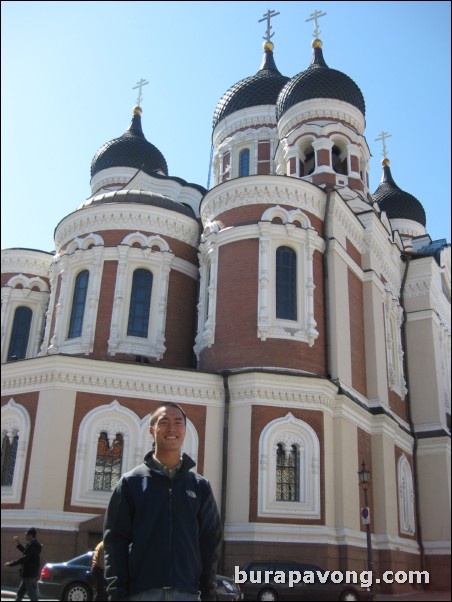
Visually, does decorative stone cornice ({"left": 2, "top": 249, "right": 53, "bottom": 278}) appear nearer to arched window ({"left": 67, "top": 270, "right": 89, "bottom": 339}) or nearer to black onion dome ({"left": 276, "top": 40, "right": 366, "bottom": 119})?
arched window ({"left": 67, "top": 270, "right": 89, "bottom": 339})

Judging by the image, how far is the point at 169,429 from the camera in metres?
3.80

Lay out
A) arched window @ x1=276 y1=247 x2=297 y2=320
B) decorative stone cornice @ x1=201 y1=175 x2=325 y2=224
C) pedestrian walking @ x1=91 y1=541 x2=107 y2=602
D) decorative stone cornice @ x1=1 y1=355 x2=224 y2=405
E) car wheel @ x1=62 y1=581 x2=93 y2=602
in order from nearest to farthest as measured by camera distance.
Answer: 1. pedestrian walking @ x1=91 y1=541 x2=107 y2=602
2. car wheel @ x1=62 y1=581 x2=93 y2=602
3. decorative stone cornice @ x1=1 y1=355 x2=224 y2=405
4. arched window @ x1=276 y1=247 x2=297 y2=320
5. decorative stone cornice @ x1=201 y1=175 x2=325 y2=224

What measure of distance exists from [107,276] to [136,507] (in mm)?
18356

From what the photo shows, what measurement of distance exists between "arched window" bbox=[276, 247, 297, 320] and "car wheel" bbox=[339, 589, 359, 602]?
314 inches

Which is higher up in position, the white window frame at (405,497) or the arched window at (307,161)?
the arched window at (307,161)

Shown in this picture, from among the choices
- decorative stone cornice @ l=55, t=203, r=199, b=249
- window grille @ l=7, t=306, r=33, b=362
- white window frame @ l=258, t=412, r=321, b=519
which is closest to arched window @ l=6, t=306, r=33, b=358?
window grille @ l=7, t=306, r=33, b=362

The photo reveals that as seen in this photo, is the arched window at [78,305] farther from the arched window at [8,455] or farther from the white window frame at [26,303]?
the white window frame at [26,303]

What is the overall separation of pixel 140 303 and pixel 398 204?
17761 mm

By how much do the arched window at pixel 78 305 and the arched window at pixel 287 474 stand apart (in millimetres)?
8026

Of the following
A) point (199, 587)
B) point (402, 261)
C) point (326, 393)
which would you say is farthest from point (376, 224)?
point (199, 587)

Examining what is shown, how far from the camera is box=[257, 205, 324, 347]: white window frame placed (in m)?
18.9

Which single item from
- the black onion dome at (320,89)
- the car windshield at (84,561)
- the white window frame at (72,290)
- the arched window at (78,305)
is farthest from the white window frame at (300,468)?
the black onion dome at (320,89)

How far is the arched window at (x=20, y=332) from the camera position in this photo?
83.9 ft

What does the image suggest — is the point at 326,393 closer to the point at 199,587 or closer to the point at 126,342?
the point at 126,342
